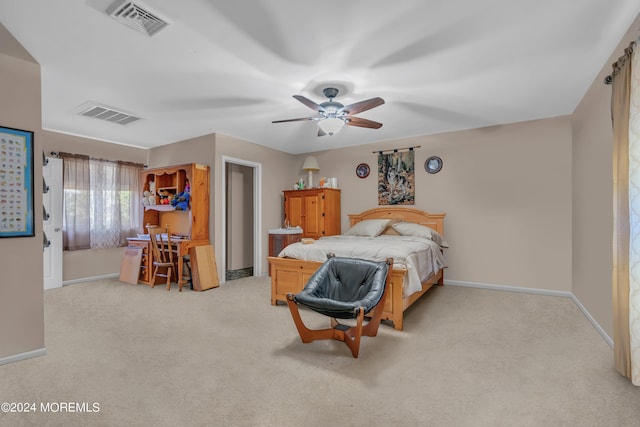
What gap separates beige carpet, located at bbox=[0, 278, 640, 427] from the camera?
1729mm

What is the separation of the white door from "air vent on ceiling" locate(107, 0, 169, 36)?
3635 mm

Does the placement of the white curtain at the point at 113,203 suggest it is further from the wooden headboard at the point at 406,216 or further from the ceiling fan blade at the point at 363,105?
the ceiling fan blade at the point at 363,105

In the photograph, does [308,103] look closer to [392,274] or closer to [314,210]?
[392,274]

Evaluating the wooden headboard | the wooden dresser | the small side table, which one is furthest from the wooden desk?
the wooden headboard

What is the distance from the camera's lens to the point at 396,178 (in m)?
5.27

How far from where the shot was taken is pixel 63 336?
111 inches

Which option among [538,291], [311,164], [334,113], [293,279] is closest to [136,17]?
[334,113]

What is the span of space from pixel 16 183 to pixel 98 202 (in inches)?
116

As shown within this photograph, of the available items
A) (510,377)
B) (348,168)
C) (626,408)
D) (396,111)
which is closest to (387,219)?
(348,168)

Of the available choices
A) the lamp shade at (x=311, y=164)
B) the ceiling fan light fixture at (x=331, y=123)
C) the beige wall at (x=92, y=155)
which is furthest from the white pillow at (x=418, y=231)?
the beige wall at (x=92, y=155)

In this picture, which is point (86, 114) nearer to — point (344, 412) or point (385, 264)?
point (385, 264)

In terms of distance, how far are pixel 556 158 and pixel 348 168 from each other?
3079mm

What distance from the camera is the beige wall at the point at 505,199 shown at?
13.5 ft

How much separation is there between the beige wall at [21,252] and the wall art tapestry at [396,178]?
441cm
